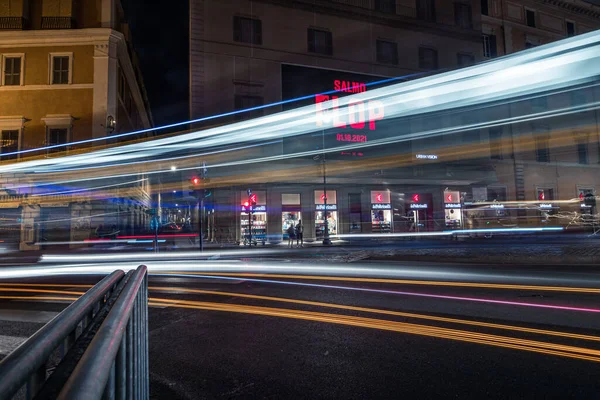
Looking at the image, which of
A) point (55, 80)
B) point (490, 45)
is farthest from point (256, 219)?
point (490, 45)

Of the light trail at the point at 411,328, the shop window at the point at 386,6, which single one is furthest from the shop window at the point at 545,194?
the light trail at the point at 411,328

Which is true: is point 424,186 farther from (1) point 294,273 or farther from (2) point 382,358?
(2) point 382,358

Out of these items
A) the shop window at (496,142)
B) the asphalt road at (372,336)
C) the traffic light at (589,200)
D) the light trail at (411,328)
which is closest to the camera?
the asphalt road at (372,336)

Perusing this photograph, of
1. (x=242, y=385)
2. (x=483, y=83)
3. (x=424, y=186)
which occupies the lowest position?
(x=242, y=385)

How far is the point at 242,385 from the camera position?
13.9ft

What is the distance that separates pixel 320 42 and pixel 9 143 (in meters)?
23.6

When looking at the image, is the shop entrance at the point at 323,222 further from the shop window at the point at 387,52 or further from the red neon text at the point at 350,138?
the shop window at the point at 387,52

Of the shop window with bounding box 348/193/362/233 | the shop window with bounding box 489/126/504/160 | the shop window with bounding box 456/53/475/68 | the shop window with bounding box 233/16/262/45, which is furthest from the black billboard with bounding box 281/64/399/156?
the shop window with bounding box 489/126/504/160

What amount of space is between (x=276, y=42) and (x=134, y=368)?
98.5 feet

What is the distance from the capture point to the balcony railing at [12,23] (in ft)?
93.7

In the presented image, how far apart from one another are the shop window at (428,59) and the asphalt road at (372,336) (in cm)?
2799

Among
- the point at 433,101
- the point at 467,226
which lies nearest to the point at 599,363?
the point at 433,101

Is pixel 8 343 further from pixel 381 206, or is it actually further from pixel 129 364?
pixel 381 206

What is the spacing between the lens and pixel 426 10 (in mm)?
Answer: 35312
